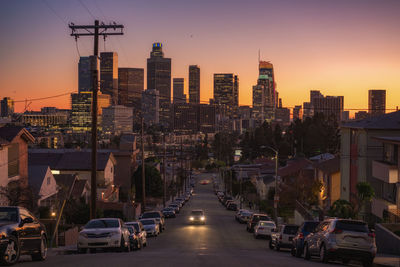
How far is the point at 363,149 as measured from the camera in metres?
45.0

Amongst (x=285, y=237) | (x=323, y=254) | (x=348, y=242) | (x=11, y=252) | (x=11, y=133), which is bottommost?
(x=285, y=237)

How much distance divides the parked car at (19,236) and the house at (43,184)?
27.2 metres

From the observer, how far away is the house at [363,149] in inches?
1678

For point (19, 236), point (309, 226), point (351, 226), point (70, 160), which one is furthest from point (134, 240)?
point (70, 160)

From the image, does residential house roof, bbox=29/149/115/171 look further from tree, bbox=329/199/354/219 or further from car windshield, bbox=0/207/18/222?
car windshield, bbox=0/207/18/222

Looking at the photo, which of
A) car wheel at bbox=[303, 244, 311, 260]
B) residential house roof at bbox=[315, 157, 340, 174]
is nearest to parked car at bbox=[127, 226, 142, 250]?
car wheel at bbox=[303, 244, 311, 260]

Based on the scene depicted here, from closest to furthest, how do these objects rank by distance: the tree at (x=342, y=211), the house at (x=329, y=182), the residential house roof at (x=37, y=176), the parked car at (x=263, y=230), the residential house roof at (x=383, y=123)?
the tree at (x=342, y=211) → the parked car at (x=263, y=230) → the residential house roof at (x=383, y=123) → the residential house roof at (x=37, y=176) → the house at (x=329, y=182)

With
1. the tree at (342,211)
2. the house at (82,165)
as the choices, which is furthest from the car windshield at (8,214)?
the house at (82,165)

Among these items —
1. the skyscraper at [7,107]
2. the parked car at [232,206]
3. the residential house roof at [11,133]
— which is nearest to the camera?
the residential house roof at [11,133]

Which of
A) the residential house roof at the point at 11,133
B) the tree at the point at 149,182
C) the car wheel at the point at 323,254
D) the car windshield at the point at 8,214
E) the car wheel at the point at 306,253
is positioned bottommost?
the tree at the point at 149,182

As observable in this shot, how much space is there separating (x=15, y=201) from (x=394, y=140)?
79.6 feet

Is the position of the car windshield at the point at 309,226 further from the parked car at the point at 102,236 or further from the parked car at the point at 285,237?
the parked car at the point at 102,236

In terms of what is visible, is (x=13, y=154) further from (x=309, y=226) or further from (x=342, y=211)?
(x=309, y=226)

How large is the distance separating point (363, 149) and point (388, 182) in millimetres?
8375
